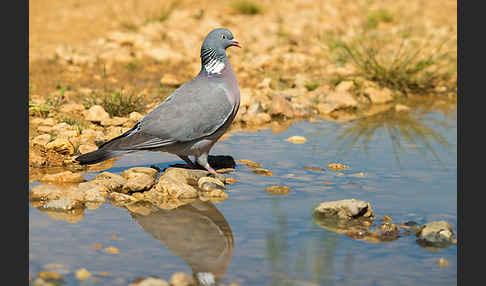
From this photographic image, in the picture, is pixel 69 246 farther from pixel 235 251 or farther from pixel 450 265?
pixel 450 265

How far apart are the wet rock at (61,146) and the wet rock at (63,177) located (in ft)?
1.90

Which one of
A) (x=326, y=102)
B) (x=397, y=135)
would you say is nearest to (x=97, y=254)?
(x=397, y=135)

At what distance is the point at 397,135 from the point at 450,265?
3.03 metres

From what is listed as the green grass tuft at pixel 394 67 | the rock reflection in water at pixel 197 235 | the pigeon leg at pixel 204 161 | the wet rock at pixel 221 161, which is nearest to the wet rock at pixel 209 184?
the rock reflection in water at pixel 197 235

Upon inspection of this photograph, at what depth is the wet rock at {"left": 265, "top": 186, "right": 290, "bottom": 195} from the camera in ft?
15.1

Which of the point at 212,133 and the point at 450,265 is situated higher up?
the point at 212,133

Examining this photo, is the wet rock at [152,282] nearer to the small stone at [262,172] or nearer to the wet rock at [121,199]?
the wet rock at [121,199]

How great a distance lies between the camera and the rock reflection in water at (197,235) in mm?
3359

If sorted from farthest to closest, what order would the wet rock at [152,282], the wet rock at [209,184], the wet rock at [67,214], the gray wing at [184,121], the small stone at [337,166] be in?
the small stone at [337,166]
the gray wing at [184,121]
the wet rock at [209,184]
the wet rock at [67,214]
the wet rock at [152,282]

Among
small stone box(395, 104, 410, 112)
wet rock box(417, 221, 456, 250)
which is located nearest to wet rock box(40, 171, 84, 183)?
wet rock box(417, 221, 456, 250)

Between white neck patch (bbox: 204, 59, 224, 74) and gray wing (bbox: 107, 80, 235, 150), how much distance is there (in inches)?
8.8

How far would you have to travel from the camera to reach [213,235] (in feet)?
12.6

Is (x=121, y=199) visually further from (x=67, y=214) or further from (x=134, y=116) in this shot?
(x=134, y=116)

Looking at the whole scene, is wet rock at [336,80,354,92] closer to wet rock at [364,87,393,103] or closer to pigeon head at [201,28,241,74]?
wet rock at [364,87,393,103]
